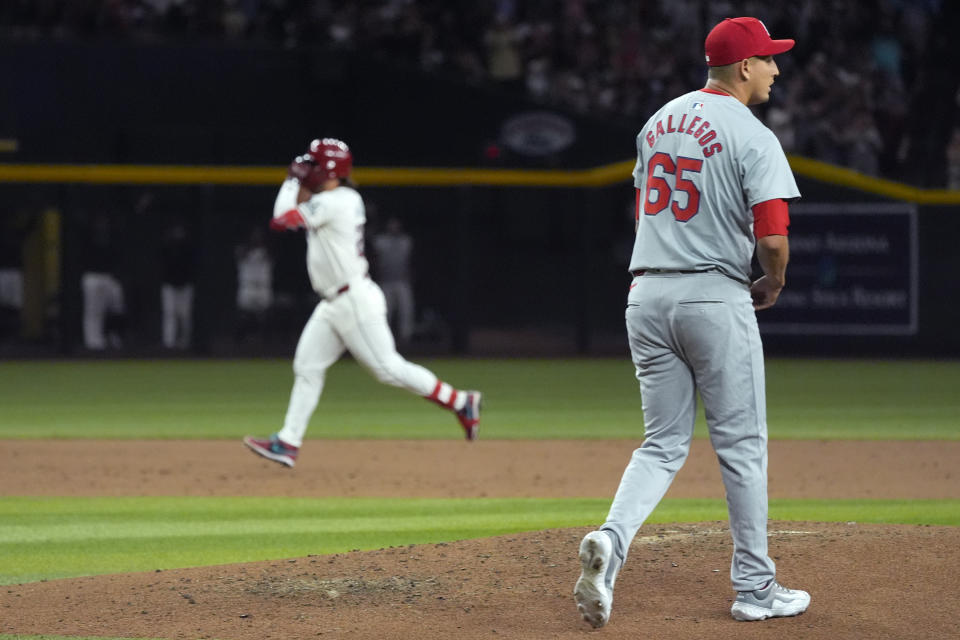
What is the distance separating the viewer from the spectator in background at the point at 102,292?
753 inches

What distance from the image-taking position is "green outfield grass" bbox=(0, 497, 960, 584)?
667 centimetres

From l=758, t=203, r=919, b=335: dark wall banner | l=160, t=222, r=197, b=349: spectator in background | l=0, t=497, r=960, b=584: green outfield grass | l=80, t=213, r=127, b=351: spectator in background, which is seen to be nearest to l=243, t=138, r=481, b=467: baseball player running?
l=0, t=497, r=960, b=584: green outfield grass

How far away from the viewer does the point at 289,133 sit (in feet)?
70.8

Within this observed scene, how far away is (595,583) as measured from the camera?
14.9ft

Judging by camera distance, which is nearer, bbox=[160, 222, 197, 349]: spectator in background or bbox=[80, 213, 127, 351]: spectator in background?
bbox=[80, 213, 127, 351]: spectator in background

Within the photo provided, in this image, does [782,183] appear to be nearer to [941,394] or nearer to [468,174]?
[941,394]

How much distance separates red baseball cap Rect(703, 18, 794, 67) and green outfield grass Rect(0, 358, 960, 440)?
707cm

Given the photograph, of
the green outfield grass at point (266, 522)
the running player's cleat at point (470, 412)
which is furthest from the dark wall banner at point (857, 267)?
the green outfield grass at point (266, 522)

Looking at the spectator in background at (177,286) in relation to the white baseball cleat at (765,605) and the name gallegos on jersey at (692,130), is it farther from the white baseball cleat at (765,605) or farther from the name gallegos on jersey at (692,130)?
the white baseball cleat at (765,605)

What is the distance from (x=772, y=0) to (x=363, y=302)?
15.2m

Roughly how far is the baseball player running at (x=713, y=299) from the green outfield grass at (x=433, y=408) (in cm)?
682

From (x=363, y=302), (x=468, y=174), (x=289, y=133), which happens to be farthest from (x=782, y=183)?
(x=289, y=133)

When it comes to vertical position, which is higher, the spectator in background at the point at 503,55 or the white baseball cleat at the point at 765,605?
the spectator in background at the point at 503,55

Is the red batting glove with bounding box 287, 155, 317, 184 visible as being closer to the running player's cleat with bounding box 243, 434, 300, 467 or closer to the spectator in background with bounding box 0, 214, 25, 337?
the running player's cleat with bounding box 243, 434, 300, 467
